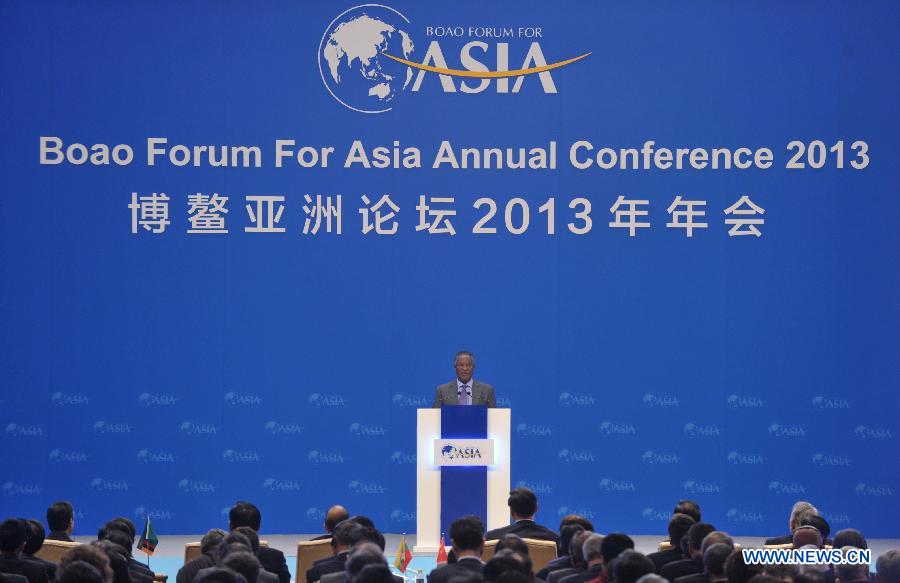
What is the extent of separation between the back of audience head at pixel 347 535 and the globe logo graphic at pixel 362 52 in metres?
5.11

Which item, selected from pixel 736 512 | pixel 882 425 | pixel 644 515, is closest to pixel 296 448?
pixel 644 515

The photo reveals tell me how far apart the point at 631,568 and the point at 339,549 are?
68.0 inches

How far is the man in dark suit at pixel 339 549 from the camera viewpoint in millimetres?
5621

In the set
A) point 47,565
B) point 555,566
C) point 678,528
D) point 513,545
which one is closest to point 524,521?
point 555,566

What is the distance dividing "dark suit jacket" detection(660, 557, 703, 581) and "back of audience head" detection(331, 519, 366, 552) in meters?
1.40

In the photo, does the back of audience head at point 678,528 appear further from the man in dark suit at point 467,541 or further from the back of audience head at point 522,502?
the man in dark suit at point 467,541

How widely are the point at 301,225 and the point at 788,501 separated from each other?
4590 millimetres

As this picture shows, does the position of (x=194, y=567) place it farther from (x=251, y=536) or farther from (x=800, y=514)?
(x=800, y=514)

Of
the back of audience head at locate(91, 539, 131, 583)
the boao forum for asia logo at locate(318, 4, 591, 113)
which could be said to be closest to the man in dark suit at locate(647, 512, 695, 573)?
the back of audience head at locate(91, 539, 131, 583)

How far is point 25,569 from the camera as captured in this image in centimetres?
555

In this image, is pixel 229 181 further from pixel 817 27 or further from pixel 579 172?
pixel 817 27

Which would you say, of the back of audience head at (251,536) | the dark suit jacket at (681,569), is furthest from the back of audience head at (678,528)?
the back of audience head at (251,536)
